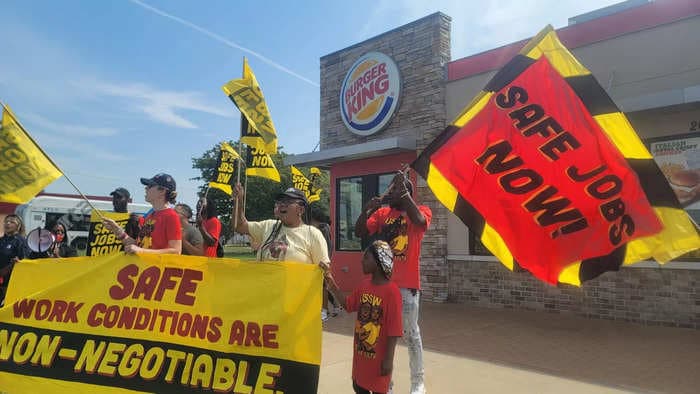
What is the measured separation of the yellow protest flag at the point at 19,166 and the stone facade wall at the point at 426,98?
6850mm

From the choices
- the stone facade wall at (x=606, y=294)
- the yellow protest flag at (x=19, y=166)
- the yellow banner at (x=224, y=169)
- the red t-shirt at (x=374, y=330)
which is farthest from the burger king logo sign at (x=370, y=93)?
the red t-shirt at (x=374, y=330)

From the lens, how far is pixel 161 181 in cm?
411

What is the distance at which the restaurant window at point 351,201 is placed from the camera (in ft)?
35.2

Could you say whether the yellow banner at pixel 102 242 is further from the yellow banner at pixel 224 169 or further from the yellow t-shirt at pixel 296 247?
the yellow t-shirt at pixel 296 247

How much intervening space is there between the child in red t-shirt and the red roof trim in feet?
21.4

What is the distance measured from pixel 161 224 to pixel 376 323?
2032 millimetres

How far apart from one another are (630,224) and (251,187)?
3211 cm

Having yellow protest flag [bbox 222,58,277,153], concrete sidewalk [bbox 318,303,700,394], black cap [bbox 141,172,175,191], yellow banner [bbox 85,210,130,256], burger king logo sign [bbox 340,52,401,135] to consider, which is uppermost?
burger king logo sign [bbox 340,52,401,135]

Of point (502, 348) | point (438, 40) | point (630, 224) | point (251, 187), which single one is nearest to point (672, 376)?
point (502, 348)

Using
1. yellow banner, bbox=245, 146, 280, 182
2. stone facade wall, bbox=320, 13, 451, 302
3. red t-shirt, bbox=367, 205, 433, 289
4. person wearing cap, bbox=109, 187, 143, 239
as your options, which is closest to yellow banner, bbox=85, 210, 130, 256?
person wearing cap, bbox=109, 187, 143, 239

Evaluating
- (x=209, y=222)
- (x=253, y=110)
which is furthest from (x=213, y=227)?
(x=253, y=110)

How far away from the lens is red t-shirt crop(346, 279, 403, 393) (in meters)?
3.08

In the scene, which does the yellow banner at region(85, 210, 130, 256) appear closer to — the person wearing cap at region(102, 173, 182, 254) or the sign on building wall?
the person wearing cap at region(102, 173, 182, 254)

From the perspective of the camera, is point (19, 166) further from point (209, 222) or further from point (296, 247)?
point (296, 247)
